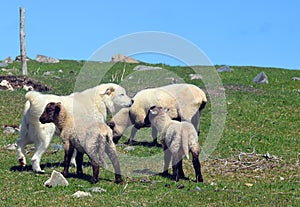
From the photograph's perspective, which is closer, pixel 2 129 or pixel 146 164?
pixel 146 164

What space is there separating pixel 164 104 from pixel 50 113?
6.09 m

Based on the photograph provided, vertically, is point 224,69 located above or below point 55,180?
above

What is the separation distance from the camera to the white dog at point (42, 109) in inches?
560

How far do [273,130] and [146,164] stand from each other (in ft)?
23.7

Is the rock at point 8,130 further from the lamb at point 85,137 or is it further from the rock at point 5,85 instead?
the rock at point 5,85

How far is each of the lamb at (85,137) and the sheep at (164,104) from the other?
5575 millimetres

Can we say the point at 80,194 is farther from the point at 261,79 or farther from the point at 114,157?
the point at 261,79

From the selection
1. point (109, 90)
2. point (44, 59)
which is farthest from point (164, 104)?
point (44, 59)

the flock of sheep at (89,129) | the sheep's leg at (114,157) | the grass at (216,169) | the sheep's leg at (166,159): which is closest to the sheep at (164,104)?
the grass at (216,169)

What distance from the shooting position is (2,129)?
2005 centimetres

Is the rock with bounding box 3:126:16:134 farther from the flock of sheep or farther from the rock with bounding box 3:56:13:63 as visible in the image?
the rock with bounding box 3:56:13:63

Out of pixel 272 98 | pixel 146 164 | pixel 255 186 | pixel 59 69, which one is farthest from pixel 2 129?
pixel 59 69

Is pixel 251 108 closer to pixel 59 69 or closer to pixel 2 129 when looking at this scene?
pixel 2 129

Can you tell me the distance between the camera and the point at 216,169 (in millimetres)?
15438
